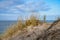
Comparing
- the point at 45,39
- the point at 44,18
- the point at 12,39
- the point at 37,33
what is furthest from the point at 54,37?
the point at 44,18

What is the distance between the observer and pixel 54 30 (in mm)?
10617

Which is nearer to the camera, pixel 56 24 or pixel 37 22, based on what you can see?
pixel 56 24

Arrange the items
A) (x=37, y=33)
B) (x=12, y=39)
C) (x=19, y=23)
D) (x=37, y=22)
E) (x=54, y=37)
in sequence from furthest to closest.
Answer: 1. (x=19, y=23)
2. (x=37, y=22)
3. (x=12, y=39)
4. (x=37, y=33)
5. (x=54, y=37)

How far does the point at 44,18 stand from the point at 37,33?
297cm

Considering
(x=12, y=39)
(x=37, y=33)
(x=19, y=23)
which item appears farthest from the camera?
(x=19, y=23)

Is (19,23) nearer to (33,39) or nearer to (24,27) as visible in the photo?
(24,27)

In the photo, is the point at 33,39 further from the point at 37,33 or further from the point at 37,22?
the point at 37,22

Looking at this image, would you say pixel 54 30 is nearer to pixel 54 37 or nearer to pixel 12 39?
pixel 54 37

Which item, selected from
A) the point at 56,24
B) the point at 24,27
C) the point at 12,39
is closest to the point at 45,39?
the point at 56,24

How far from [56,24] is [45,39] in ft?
4.21

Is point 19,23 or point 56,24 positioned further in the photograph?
point 19,23

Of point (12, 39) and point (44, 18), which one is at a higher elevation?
point (44, 18)

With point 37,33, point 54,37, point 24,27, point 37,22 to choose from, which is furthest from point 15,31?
point 54,37

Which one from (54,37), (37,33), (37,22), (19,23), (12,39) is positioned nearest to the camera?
(54,37)
